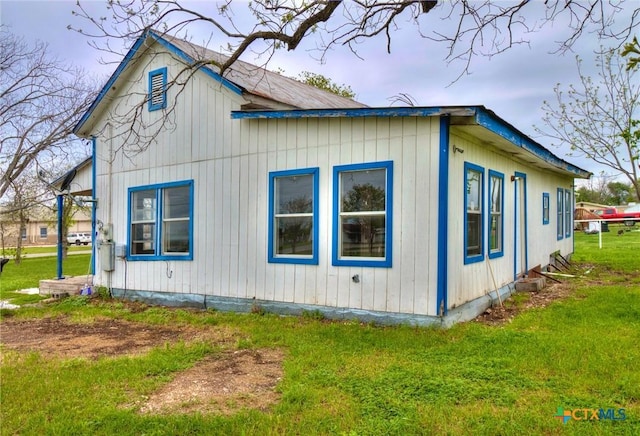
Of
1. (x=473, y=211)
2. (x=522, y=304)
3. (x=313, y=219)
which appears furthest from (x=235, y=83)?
(x=522, y=304)

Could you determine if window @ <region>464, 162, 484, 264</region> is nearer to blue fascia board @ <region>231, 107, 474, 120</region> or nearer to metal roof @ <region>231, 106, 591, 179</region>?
metal roof @ <region>231, 106, 591, 179</region>

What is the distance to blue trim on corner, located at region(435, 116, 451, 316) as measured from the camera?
591 centimetres

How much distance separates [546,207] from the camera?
39.4ft

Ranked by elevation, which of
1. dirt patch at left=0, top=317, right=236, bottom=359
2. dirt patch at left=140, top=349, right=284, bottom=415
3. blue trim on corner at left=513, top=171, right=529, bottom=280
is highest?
blue trim on corner at left=513, top=171, right=529, bottom=280

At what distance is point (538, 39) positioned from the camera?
5.27 meters

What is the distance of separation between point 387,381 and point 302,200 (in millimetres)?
3598

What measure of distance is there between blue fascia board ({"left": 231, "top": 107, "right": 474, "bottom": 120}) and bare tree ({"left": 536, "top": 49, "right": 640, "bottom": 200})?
827 cm

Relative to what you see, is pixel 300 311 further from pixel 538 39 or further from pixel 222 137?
pixel 538 39

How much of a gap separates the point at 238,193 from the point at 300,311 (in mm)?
2325

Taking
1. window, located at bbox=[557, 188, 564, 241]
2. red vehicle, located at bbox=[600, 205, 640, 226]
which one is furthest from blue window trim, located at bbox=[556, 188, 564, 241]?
red vehicle, located at bbox=[600, 205, 640, 226]

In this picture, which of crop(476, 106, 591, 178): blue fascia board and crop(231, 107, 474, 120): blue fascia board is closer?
crop(231, 107, 474, 120): blue fascia board

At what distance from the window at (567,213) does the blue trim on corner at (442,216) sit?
423 inches

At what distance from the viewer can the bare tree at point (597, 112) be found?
1207 centimetres

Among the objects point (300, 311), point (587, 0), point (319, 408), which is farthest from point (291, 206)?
point (587, 0)
